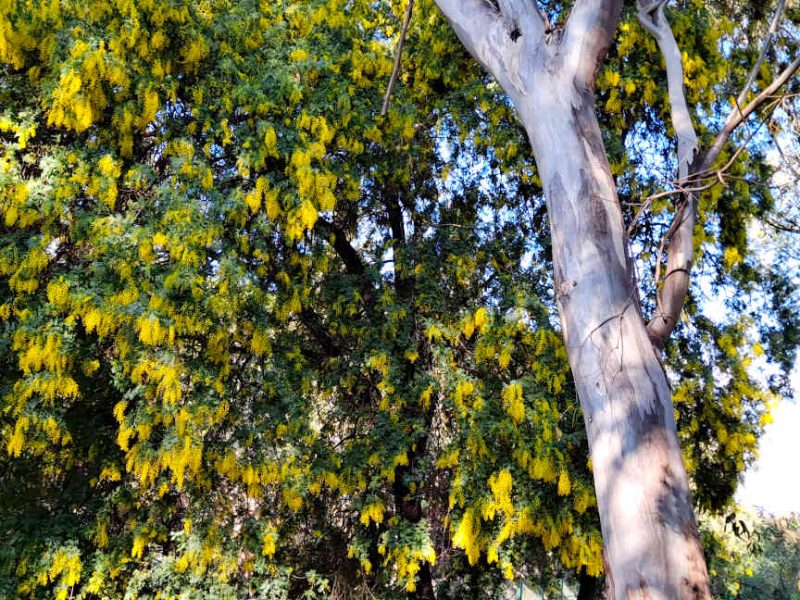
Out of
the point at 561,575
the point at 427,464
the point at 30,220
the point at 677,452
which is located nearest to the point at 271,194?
the point at 30,220

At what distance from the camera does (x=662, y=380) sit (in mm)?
2289

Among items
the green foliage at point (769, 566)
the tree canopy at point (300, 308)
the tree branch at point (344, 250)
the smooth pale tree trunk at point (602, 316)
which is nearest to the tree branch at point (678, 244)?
the smooth pale tree trunk at point (602, 316)

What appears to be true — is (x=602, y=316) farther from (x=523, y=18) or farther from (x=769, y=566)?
(x=769, y=566)

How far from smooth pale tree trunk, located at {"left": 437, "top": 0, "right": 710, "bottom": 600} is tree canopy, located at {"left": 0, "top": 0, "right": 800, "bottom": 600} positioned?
2.65m

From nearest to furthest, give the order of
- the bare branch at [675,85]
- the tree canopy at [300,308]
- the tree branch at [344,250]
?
the bare branch at [675,85] < the tree canopy at [300,308] < the tree branch at [344,250]

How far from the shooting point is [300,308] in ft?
18.8

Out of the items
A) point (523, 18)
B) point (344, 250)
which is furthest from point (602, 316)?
point (344, 250)

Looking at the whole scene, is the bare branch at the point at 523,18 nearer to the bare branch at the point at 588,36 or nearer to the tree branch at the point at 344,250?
the bare branch at the point at 588,36

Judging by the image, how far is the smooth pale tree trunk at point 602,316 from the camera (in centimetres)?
201

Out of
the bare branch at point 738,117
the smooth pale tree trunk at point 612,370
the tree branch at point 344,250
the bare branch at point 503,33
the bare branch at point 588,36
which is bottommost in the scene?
the smooth pale tree trunk at point 612,370

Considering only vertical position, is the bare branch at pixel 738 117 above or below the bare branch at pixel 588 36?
below

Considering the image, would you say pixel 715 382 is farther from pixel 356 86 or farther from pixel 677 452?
pixel 677 452

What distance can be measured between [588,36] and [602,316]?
1180 millimetres

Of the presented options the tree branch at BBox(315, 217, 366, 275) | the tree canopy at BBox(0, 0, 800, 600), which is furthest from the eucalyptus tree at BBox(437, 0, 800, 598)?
the tree branch at BBox(315, 217, 366, 275)
